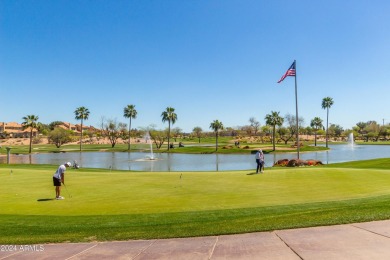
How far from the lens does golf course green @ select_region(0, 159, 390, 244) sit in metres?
8.79

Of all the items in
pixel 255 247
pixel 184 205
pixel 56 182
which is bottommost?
pixel 184 205

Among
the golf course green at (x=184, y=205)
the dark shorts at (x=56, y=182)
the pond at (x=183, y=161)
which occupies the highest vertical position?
the dark shorts at (x=56, y=182)

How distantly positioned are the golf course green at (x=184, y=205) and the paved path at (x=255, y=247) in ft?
1.69

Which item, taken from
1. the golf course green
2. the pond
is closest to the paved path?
the golf course green

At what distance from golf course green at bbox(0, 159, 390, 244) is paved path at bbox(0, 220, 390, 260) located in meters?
0.51

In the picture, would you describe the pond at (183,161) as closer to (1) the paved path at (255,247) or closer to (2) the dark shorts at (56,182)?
(2) the dark shorts at (56,182)

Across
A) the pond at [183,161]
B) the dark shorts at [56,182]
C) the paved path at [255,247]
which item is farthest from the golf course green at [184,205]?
the pond at [183,161]

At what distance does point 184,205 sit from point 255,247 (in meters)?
6.47

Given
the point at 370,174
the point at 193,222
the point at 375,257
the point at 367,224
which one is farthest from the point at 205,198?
the point at 370,174

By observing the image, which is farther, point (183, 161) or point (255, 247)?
point (183, 161)

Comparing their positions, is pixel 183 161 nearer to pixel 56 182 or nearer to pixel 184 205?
pixel 56 182

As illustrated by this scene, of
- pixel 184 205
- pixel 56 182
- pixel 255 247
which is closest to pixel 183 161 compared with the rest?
pixel 56 182

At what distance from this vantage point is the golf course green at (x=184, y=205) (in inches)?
346

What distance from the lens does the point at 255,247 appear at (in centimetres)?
675
